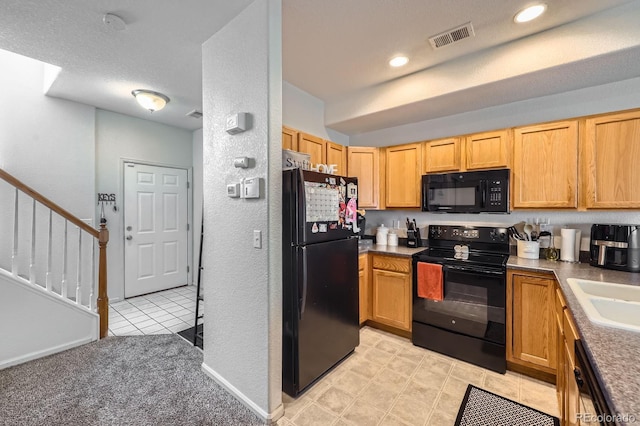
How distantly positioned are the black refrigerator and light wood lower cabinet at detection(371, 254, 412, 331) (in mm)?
611

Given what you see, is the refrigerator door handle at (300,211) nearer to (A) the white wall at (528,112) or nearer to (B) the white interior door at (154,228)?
(A) the white wall at (528,112)

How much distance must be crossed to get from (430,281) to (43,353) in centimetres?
359

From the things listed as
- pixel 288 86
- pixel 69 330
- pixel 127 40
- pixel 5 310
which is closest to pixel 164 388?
pixel 69 330

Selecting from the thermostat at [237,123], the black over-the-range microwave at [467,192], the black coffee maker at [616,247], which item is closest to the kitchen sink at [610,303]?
the black coffee maker at [616,247]

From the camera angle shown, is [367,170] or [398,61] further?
[367,170]

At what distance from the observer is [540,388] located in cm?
209

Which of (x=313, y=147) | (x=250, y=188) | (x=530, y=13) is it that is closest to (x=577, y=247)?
(x=530, y=13)

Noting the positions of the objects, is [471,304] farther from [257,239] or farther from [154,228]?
[154,228]

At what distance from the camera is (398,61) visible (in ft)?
8.29

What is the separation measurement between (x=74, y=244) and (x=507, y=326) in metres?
4.78

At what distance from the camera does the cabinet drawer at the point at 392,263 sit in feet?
9.21

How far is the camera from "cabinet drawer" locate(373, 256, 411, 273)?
2.81 metres

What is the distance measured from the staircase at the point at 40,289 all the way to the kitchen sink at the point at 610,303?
3.84 metres

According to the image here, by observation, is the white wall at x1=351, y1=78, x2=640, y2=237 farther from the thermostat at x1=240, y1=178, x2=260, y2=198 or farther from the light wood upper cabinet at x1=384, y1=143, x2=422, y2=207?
the thermostat at x1=240, y1=178, x2=260, y2=198
